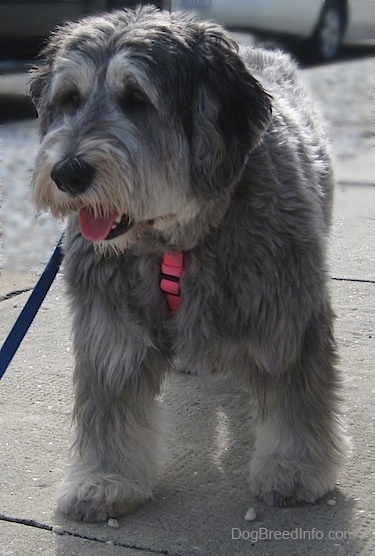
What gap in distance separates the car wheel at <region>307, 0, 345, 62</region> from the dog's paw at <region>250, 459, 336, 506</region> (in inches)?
346

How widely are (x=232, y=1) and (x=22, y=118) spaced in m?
3.48

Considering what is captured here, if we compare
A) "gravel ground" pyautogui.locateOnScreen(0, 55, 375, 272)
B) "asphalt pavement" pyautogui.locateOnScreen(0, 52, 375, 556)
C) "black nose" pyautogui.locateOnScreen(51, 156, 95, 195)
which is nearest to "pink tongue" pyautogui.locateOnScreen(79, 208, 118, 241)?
"black nose" pyautogui.locateOnScreen(51, 156, 95, 195)

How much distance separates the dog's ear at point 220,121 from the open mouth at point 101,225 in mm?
276

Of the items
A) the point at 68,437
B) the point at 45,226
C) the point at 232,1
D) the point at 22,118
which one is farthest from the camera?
the point at 232,1

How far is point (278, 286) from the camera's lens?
3297 millimetres

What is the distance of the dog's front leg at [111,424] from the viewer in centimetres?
338

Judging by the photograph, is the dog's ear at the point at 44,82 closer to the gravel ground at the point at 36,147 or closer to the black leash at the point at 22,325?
the gravel ground at the point at 36,147

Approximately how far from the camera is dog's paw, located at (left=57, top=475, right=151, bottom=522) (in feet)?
11.1

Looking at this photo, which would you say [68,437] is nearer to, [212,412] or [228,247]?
[212,412]

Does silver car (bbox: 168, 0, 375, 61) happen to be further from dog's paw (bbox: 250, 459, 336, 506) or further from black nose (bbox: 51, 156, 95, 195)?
black nose (bbox: 51, 156, 95, 195)

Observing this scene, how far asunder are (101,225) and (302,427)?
3.46ft

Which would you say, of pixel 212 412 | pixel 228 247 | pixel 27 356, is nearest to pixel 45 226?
pixel 27 356

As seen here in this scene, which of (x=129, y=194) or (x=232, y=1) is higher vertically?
(x=129, y=194)

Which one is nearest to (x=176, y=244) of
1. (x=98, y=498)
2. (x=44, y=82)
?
(x=44, y=82)
